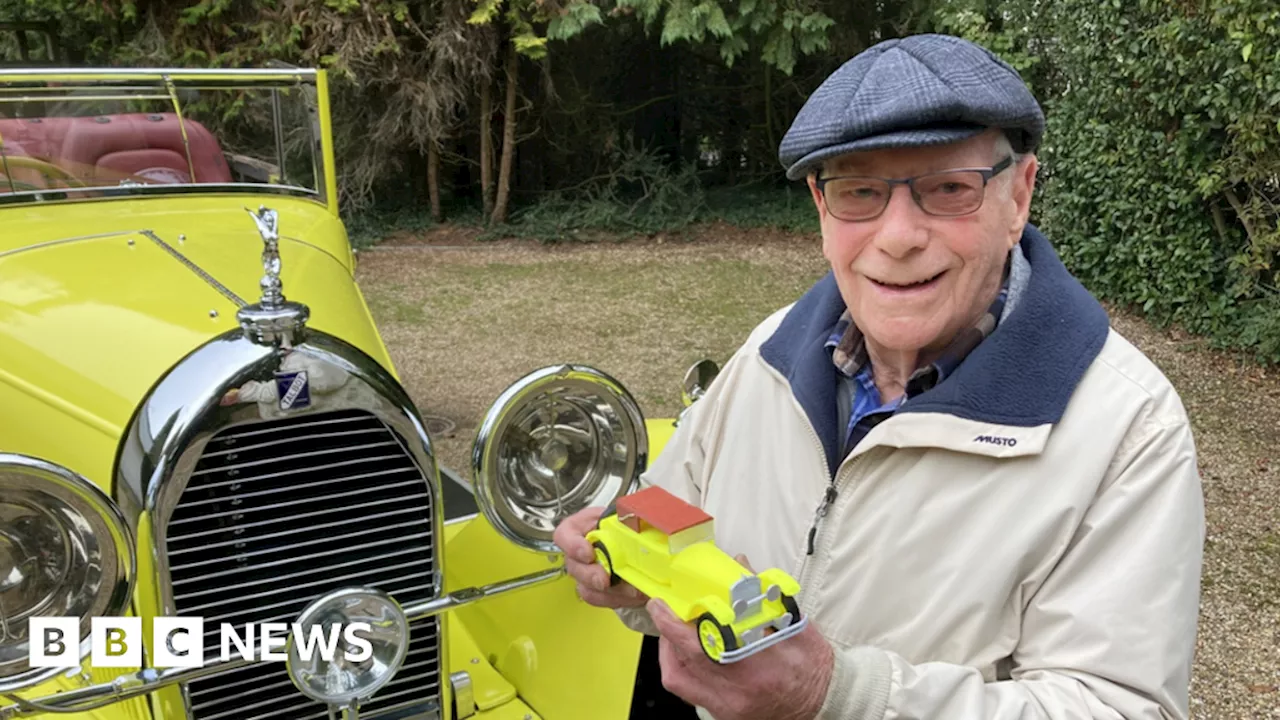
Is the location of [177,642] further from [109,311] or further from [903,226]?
[903,226]

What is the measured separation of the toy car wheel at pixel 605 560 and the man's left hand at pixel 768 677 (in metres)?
0.23

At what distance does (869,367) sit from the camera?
1.41 metres

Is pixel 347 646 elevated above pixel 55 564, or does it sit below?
below

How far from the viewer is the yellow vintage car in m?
1.39

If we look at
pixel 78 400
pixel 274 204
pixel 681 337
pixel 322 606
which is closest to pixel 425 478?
pixel 322 606

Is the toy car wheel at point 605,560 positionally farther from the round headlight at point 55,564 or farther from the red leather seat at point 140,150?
the red leather seat at point 140,150

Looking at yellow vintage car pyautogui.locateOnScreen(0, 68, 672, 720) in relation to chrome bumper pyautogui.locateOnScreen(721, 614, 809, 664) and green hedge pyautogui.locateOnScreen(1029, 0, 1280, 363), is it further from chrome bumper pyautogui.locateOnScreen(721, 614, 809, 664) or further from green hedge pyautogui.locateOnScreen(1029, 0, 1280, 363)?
green hedge pyautogui.locateOnScreen(1029, 0, 1280, 363)

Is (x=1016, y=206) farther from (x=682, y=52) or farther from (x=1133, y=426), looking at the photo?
(x=682, y=52)

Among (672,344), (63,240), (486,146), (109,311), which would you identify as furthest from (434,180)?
(109,311)

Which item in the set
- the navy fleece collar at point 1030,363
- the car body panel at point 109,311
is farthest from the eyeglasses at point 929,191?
the car body panel at point 109,311

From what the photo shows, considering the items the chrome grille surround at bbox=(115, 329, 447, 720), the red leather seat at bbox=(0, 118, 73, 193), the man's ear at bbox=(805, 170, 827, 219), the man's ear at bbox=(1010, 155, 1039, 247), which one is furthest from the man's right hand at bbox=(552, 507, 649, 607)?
the red leather seat at bbox=(0, 118, 73, 193)

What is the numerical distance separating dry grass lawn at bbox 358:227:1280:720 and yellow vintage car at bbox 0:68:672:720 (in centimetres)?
220

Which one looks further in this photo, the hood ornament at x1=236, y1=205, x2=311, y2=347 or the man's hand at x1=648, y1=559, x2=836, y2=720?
the hood ornament at x1=236, y1=205, x2=311, y2=347

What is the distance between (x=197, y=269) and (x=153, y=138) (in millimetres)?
982
